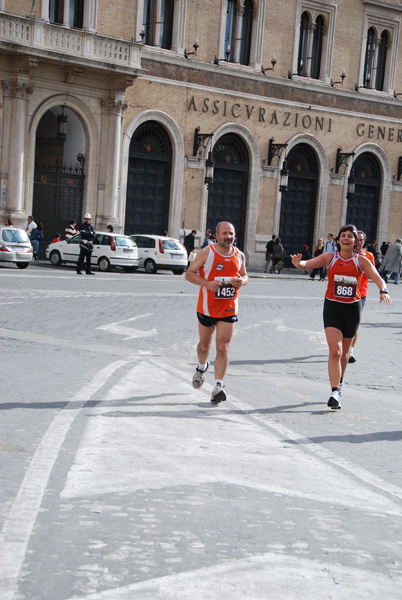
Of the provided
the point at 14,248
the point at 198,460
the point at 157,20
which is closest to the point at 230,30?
the point at 157,20

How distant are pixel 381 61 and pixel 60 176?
1710 cm

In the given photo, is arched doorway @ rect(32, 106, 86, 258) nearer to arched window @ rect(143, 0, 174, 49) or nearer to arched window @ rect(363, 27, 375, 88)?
arched window @ rect(143, 0, 174, 49)

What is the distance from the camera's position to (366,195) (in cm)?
4309

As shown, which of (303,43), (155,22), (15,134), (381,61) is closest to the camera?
(15,134)

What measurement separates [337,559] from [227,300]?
4634mm

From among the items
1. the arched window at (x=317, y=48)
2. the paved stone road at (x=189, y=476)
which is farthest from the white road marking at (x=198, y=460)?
the arched window at (x=317, y=48)

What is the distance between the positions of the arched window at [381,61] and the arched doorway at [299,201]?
5.11 m

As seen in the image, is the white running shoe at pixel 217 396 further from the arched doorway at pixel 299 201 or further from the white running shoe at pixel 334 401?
the arched doorway at pixel 299 201

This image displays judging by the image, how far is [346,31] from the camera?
41.0 m

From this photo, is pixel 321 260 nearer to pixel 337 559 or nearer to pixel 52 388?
pixel 52 388

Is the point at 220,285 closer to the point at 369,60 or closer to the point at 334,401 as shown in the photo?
the point at 334,401

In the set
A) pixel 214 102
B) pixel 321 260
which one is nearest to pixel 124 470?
A: pixel 321 260

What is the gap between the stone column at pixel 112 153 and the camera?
34.2 m

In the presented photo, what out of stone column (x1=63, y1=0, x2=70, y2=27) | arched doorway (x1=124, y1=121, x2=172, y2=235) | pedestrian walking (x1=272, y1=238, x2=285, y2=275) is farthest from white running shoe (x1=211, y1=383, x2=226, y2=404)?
pedestrian walking (x1=272, y1=238, x2=285, y2=275)
